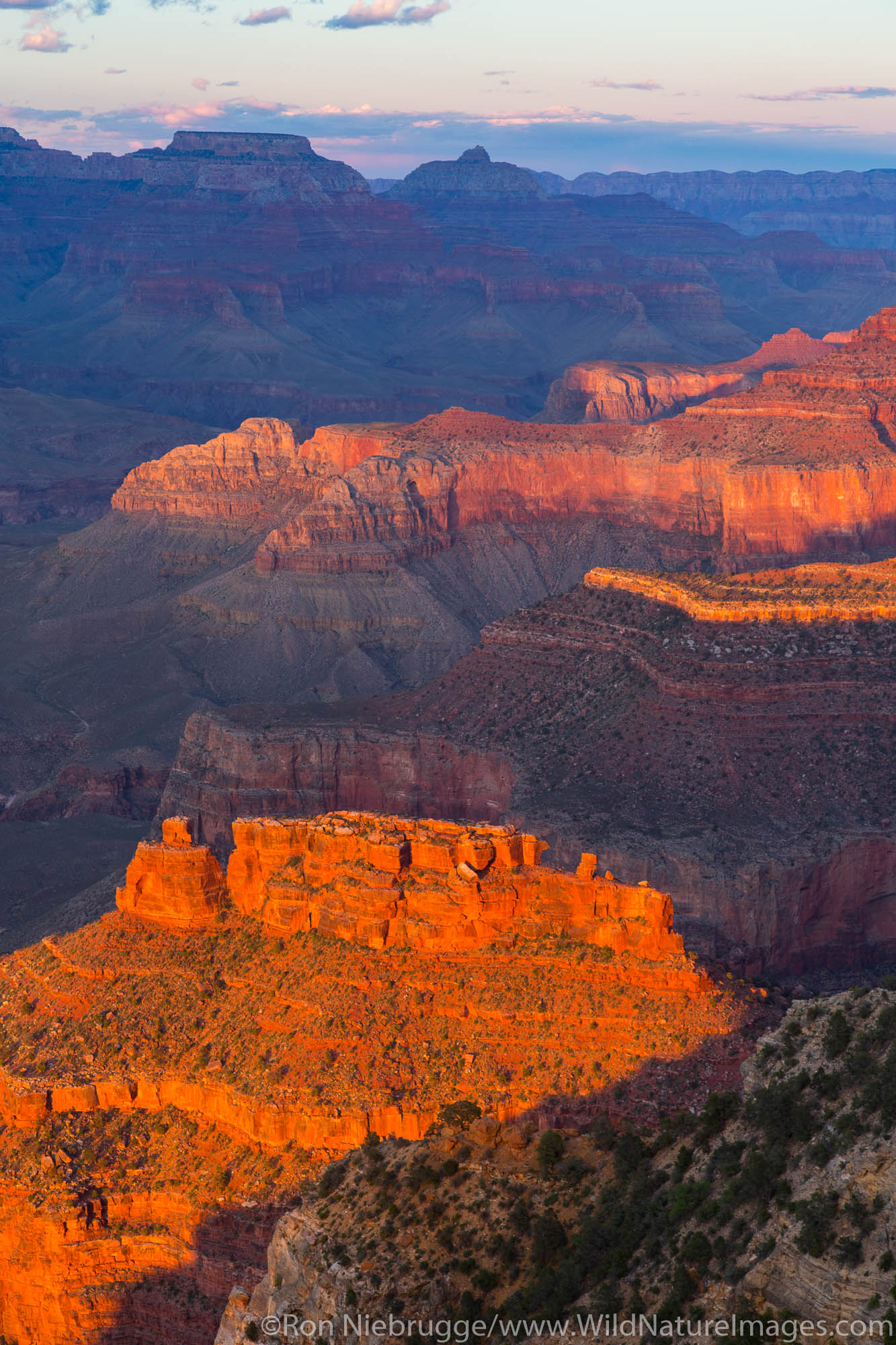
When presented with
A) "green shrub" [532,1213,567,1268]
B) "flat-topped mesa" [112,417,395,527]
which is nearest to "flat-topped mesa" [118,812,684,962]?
"green shrub" [532,1213,567,1268]

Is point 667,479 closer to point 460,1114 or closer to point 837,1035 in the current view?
point 460,1114

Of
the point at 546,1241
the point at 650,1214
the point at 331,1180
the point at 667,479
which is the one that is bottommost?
the point at 667,479

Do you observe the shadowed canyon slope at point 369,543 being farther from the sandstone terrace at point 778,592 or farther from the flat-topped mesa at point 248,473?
the sandstone terrace at point 778,592

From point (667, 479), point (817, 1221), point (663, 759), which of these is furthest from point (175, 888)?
point (667, 479)

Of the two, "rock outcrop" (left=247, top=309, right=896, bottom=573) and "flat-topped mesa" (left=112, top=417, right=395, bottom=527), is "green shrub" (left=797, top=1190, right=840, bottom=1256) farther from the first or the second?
"flat-topped mesa" (left=112, top=417, right=395, bottom=527)

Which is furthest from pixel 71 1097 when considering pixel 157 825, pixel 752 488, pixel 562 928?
pixel 752 488

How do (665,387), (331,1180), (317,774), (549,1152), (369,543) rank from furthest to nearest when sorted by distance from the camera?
(665,387)
(369,543)
(317,774)
(331,1180)
(549,1152)
